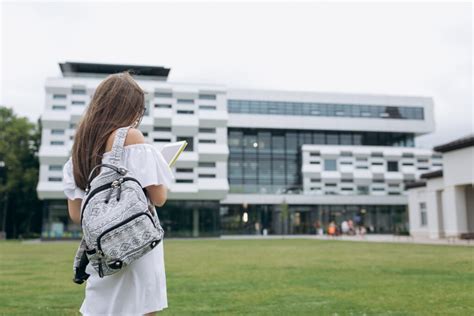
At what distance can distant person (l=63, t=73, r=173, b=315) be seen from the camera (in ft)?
7.59

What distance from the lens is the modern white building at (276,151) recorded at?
50844 mm

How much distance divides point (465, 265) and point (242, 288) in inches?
308

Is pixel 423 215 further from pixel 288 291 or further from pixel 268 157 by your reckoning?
pixel 288 291

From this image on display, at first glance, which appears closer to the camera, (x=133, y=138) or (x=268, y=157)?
(x=133, y=138)

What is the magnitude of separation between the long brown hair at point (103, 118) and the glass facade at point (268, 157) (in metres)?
56.2

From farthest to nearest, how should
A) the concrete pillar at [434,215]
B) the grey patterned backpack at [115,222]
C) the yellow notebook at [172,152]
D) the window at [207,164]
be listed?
1. the window at [207,164]
2. the concrete pillar at [434,215]
3. the yellow notebook at [172,152]
4. the grey patterned backpack at [115,222]

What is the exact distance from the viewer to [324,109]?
62781 mm

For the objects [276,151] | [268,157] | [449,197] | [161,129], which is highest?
[161,129]

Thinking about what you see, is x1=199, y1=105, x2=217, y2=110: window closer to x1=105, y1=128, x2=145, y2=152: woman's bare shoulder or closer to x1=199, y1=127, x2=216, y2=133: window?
x1=199, y1=127, x2=216, y2=133: window

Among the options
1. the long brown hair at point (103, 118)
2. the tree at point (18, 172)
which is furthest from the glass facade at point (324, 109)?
the long brown hair at point (103, 118)

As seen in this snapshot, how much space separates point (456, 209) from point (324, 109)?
101 ft

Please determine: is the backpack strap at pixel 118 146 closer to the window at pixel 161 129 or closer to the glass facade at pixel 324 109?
the window at pixel 161 129

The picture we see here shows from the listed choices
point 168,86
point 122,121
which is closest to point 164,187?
point 122,121

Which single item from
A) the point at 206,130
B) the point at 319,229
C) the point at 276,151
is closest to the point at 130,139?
the point at 206,130
